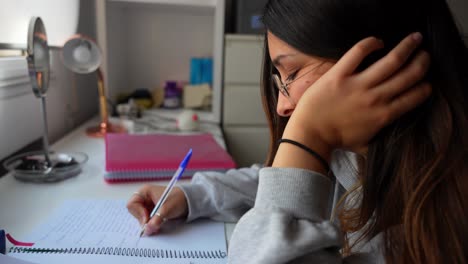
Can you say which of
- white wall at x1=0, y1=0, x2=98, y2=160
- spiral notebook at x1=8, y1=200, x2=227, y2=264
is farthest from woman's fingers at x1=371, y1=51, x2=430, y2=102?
white wall at x1=0, y1=0, x2=98, y2=160

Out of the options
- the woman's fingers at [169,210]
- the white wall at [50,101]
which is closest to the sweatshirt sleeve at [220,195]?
the woman's fingers at [169,210]

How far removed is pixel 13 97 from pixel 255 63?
90 cm

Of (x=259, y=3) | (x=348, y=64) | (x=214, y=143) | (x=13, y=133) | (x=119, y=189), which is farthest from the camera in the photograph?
(x=259, y=3)

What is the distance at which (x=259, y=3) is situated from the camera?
1.46 meters

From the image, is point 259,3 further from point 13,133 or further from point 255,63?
point 13,133

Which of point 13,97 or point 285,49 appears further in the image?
point 13,97

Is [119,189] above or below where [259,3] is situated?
below

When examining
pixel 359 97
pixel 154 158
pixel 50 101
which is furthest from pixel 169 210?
pixel 50 101

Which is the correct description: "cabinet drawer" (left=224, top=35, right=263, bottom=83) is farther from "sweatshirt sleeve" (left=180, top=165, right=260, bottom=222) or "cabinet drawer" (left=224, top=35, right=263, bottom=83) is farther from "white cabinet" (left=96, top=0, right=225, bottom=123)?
"sweatshirt sleeve" (left=180, top=165, right=260, bottom=222)

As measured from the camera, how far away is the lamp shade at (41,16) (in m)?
0.98

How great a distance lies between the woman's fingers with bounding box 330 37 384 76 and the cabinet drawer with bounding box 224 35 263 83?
1.06 m

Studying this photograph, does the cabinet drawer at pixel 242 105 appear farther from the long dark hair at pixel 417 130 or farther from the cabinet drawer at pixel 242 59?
the long dark hair at pixel 417 130

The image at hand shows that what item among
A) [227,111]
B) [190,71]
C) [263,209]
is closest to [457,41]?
[263,209]

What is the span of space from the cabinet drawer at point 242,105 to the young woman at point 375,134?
1.05 meters
